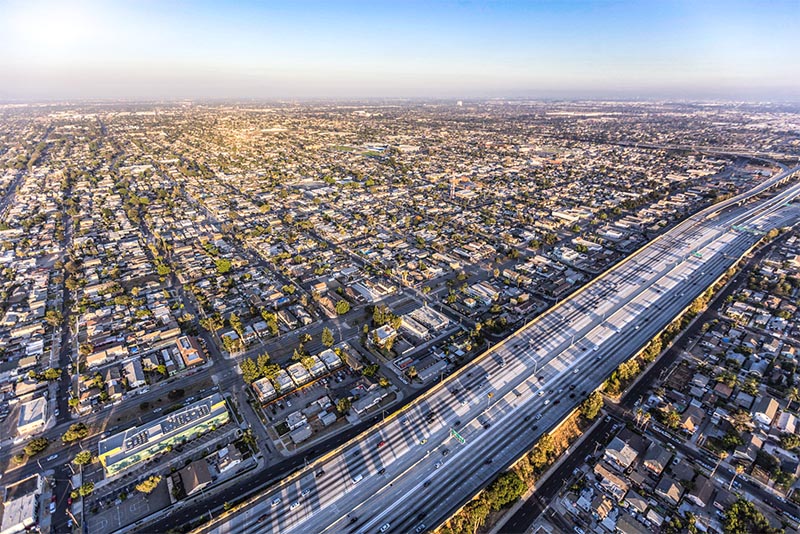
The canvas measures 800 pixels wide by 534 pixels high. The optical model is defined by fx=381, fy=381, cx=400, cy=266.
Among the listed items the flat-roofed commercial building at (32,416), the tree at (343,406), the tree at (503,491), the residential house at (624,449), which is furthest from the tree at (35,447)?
the residential house at (624,449)

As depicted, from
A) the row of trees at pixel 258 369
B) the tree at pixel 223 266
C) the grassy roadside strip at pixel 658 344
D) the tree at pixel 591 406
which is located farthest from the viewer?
the tree at pixel 223 266

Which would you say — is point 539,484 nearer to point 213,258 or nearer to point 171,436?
point 171,436

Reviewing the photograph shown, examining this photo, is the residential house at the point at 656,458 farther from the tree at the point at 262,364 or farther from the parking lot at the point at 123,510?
the parking lot at the point at 123,510

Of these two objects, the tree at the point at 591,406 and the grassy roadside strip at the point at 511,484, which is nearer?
the grassy roadside strip at the point at 511,484

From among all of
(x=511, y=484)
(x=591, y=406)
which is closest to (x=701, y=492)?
(x=591, y=406)

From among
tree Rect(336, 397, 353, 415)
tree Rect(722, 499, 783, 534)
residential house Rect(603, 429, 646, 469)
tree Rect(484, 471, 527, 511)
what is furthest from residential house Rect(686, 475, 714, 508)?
tree Rect(336, 397, 353, 415)

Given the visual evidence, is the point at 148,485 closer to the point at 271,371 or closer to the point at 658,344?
the point at 271,371

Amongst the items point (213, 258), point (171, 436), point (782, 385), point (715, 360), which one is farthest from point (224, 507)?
point (782, 385)
